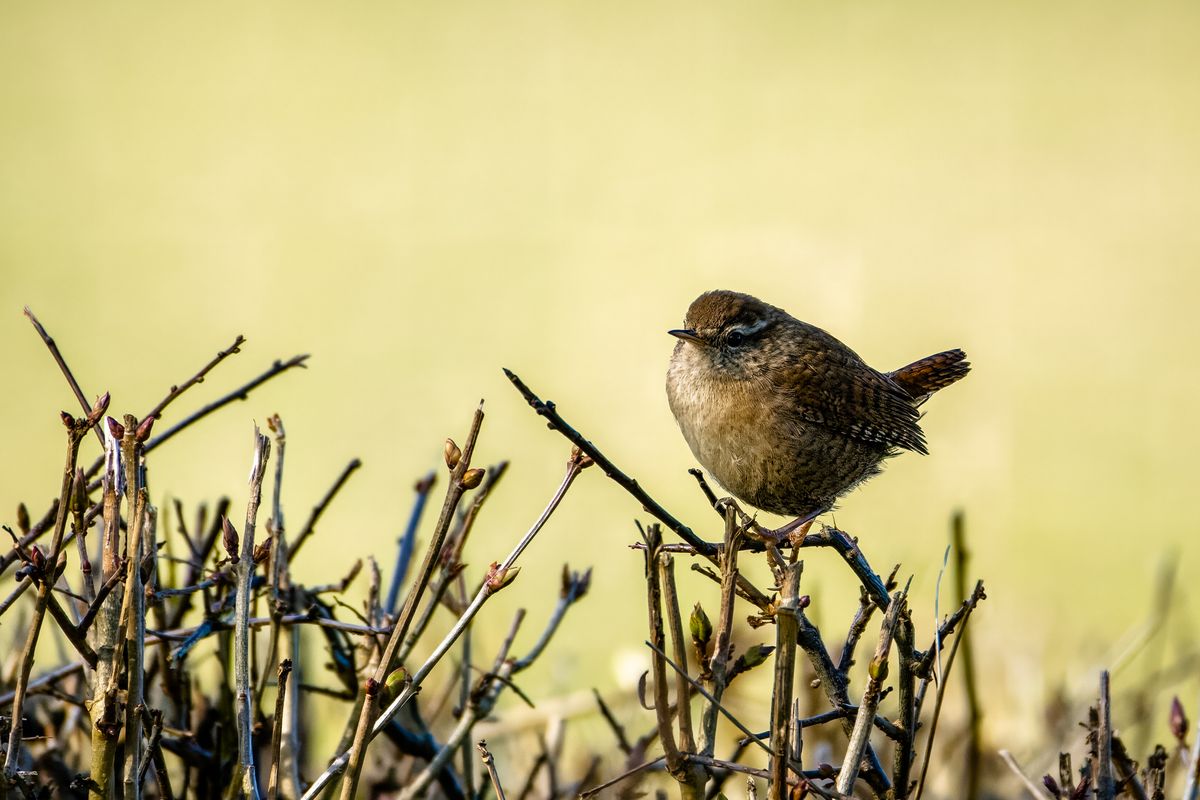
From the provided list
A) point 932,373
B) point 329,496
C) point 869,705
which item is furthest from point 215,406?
point 932,373

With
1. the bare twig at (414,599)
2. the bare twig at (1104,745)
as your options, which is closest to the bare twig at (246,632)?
the bare twig at (414,599)

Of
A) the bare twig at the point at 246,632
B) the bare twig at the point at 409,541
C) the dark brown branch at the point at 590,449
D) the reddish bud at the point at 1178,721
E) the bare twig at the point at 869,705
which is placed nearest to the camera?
the dark brown branch at the point at 590,449

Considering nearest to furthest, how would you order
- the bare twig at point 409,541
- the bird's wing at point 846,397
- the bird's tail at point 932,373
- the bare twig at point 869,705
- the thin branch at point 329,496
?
the bare twig at point 869,705
the thin branch at point 329,496
the bare twig at point 409,541
the bird's wing at point 846,397
the bird's tail at point 932,373

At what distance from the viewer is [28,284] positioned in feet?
22.9

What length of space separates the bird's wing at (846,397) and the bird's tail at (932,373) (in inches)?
7.7

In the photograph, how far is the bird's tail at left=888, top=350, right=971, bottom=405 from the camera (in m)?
3.65

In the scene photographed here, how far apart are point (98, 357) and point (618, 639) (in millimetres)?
3087

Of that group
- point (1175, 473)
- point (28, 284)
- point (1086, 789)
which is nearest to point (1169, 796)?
point (1086, 789)

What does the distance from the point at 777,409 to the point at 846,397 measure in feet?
0.90

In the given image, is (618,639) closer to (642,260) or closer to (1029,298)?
(642,260)

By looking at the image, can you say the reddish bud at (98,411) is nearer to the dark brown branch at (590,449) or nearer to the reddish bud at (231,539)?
the reddish bud at (231,539)

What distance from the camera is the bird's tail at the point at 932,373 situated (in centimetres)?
365

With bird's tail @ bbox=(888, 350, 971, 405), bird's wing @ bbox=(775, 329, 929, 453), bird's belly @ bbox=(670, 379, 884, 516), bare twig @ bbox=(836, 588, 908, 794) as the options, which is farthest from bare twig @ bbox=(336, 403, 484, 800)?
bird's tail @ bbox=(888, 350, 971, 405)

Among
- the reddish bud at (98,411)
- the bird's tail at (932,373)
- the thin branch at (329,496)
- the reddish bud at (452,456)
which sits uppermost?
the bird's tail at (932,373)
